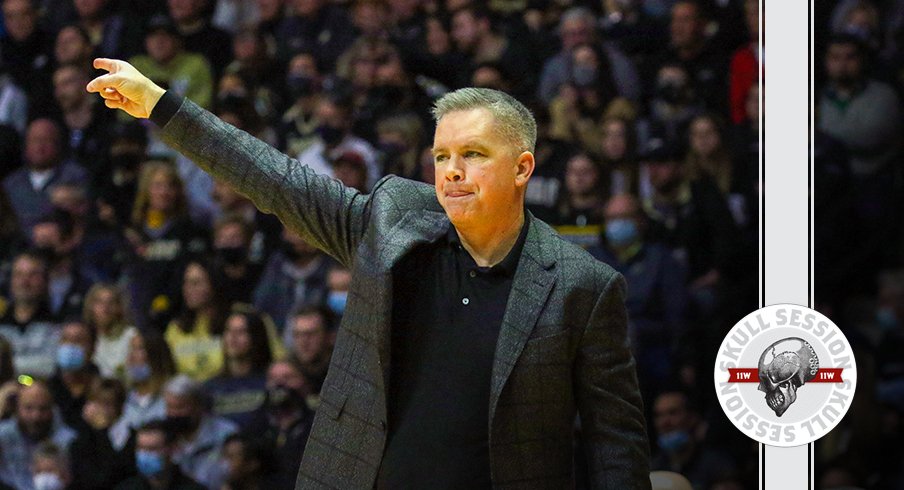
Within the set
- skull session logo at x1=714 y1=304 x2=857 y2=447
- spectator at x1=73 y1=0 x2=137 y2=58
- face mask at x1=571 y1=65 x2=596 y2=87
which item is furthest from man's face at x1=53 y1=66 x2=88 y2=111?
skull session logo at x1=714 y1=304 x2=857 y2=447

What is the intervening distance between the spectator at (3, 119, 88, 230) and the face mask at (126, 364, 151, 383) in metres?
0.94

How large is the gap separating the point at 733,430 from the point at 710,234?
78 cm

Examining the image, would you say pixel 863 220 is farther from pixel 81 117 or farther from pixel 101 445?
pixel 81 117

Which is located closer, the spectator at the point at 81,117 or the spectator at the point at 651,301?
the spectator at the point at 651,301

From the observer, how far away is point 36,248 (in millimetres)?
6043

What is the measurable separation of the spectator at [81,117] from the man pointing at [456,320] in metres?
4.08

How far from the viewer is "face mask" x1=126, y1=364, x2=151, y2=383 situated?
5664mm

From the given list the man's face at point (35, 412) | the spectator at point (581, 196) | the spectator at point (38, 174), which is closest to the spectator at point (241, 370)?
the man's face at point (35, 412)

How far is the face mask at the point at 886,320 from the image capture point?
199 inches

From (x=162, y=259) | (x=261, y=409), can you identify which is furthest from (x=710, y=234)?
(x=162, y=259)

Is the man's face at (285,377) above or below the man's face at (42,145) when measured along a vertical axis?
below

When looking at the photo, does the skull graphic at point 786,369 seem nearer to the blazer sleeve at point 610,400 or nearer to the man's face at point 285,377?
the blazer sleeve at point 610,400

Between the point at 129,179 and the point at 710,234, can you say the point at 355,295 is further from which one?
the point at 129,179

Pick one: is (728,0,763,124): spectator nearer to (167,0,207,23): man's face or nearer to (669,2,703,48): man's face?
(669,2,703,48): man's face
